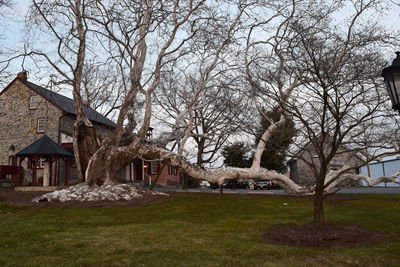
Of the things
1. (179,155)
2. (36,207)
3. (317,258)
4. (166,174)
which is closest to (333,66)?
(317,258)

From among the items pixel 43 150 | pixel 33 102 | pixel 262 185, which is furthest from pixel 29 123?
pixel 262 185

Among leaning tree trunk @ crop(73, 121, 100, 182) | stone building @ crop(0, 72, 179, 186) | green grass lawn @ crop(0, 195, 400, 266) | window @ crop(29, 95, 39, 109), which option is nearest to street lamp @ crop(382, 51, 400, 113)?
green grass lawn @ crop(0, 195, 400, 266)

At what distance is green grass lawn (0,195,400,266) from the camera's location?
5055 millimetres

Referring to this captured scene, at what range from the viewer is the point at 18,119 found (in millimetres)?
29219

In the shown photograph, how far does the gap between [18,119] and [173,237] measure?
2704 centimetres

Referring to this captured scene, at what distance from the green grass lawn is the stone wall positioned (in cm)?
1797

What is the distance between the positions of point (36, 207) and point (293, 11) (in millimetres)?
12392

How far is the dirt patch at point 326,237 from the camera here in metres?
6.16

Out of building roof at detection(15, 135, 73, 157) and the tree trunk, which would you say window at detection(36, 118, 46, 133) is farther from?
the tree trunk

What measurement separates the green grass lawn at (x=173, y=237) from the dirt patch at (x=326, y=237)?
33 cm

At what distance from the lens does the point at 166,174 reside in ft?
123

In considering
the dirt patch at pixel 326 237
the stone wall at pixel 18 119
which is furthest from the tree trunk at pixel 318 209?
the stone wall at pixel 18 119

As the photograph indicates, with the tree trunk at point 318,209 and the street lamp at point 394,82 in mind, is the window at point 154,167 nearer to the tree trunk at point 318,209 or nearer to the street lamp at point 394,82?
the tree trunk at point 318,209

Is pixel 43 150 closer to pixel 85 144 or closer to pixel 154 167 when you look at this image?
pixel 85 144
